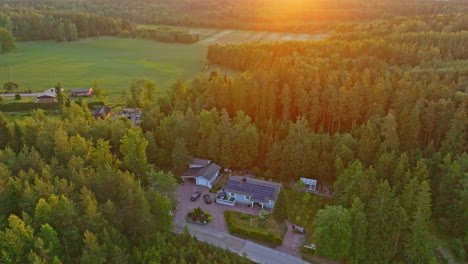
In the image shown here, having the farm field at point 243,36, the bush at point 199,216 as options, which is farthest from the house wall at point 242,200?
the farm field at point 243,36

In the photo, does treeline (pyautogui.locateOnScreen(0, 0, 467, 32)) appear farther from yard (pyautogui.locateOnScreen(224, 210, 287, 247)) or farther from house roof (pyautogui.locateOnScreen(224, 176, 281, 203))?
yard (pyautogui.locateOnScreen(224, 210, 287, 247))

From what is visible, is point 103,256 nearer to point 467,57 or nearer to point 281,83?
point 281,83

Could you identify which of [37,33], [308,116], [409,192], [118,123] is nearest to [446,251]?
[409,192]

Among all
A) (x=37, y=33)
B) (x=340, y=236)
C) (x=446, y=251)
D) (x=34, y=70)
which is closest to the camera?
(x=340, y=236)

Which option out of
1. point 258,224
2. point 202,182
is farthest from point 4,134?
point 258,224

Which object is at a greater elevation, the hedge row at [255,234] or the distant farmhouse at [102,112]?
the distant farmhouse at [102,112]

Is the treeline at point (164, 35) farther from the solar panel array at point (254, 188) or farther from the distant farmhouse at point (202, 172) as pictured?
the solar panel array at point (254, 188)
